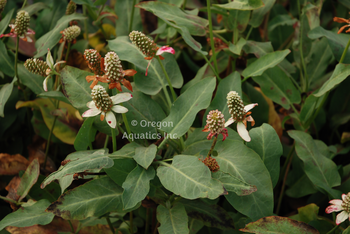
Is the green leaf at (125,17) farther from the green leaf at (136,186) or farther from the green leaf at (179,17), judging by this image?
the green leaf at (136,186)

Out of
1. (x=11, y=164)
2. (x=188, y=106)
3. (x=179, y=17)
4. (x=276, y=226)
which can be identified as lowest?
(x=11, y=164)

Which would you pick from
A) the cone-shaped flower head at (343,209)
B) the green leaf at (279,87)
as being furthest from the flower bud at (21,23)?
the cone-shaped flower head at (343,209)

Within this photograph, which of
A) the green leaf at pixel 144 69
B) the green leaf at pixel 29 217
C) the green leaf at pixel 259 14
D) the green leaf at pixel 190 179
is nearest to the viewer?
the green leaf at pixel 190 179

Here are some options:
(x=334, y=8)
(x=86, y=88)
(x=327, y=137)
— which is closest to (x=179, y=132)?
(x=86, y=88)

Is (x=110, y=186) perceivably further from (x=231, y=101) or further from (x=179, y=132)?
(x=231, y=101)

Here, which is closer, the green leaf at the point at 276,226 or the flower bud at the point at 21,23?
the green leaf at the point at 276,226

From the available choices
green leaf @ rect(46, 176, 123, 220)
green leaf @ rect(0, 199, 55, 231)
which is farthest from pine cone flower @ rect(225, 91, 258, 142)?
green leaf @ rect(0, 199, 55, 231)

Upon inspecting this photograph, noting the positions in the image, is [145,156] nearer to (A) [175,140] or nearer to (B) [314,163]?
(A) [175,140]

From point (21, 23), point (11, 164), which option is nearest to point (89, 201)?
point (11, 164)
